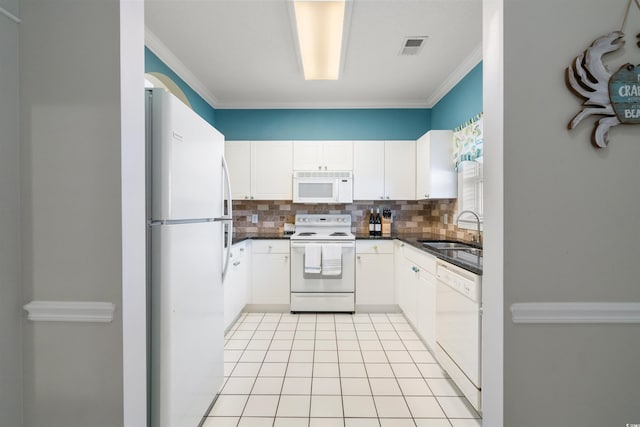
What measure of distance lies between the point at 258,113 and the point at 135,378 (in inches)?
142

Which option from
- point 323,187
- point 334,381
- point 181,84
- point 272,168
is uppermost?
point 181,84

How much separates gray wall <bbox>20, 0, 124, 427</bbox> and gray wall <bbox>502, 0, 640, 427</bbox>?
1.42 metres

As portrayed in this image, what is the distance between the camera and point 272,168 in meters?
3.93

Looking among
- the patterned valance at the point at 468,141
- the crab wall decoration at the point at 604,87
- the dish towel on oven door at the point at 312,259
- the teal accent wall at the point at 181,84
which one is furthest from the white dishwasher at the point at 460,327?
the teal accent wall at the point at 181,84

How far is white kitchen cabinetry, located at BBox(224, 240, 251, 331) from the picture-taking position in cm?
295

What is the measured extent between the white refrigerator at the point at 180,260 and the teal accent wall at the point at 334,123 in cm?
239

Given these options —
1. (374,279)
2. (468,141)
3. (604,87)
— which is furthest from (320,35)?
(374,279)

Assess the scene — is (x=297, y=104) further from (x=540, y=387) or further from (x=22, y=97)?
(x=540, y=387)

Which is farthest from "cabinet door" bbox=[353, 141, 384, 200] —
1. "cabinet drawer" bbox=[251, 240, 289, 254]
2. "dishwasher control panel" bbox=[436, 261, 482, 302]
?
"dishwasher control panel" bbox=[436, 261, 482, 302]

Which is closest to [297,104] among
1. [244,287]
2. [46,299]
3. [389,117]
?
[389,117]

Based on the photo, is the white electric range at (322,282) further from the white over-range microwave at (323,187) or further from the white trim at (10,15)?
the white trim at (10,15)

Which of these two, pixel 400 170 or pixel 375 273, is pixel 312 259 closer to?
pixel 375 273

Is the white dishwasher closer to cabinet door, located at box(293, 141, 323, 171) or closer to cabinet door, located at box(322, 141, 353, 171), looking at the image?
cabinet door, located at box(322, 141, 353, 171)

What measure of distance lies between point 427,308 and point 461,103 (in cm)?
210
